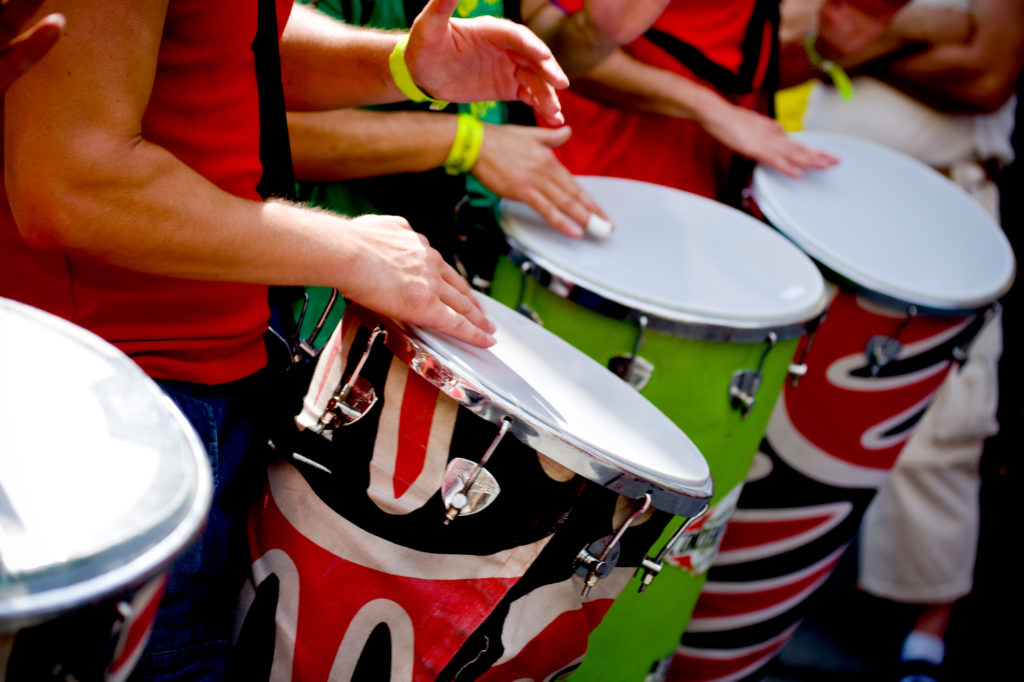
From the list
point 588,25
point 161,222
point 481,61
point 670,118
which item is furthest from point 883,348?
point 161,222

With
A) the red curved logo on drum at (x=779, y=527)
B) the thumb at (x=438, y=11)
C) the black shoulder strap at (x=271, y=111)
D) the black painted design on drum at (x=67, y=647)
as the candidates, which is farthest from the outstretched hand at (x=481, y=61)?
the red curved logo on drum at (x=779, y=527)

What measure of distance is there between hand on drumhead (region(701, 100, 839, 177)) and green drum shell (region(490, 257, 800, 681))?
0.60 metres

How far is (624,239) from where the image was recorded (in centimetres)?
142

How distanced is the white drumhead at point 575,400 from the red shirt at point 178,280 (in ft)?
0.84

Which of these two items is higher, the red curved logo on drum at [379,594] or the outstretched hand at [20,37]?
the outstretched hand at [20,37]

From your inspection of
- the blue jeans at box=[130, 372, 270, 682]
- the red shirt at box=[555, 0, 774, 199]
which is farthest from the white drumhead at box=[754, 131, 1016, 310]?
the blue jeans at box=[130, 372, 270, 682]

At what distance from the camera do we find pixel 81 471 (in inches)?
21.0

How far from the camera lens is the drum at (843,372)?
61.0 inches

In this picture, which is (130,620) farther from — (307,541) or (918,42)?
(918,42)

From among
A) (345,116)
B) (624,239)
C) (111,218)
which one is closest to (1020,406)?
(624,239)

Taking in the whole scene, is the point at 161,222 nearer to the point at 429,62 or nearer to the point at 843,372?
the point at 429,62

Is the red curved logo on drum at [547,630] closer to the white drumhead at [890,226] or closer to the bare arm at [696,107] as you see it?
the white drumhead at [890,226]

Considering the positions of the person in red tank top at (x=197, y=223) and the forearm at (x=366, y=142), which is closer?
the person in red tank top at (x=197, y=223)

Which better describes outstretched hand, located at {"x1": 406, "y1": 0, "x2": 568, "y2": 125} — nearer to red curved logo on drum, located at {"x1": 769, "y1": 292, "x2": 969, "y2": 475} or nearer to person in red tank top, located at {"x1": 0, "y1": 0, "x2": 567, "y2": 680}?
person in red tank top, located at {"x1": 0, "y1": 0, "x2": 567, "y2": 680}
